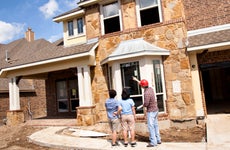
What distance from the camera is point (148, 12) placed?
10.4m

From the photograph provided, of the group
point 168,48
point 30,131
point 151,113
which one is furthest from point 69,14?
point 151,113

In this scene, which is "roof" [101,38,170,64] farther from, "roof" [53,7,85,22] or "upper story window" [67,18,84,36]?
"roof" [53,7,85,22]

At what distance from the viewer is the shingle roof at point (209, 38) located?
8.93 metres

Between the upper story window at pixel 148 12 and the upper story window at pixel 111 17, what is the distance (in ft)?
3.84

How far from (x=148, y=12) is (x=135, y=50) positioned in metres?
2.33

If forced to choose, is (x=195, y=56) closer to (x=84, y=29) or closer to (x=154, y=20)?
(x=154, y=20)

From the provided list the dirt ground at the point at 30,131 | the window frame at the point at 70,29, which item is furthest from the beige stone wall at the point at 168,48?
the window frame at the point at 70,29

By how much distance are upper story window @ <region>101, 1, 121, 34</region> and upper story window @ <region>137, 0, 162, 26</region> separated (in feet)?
3.84

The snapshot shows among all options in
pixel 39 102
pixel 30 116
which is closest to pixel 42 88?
pixel 39 102

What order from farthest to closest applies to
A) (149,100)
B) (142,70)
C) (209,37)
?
1. (209,37)
2. (142,70)
3. (149,100)

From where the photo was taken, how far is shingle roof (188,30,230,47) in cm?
893

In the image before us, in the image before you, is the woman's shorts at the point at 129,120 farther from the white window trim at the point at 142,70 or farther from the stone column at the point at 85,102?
the stone column at the point at 85,102

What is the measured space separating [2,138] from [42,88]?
43.5ft

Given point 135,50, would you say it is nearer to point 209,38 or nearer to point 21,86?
point 209,38
